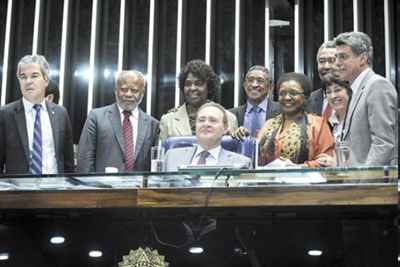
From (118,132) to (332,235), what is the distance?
172 cm

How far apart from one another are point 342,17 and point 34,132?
343 cm

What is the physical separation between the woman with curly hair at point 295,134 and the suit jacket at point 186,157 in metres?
0.18

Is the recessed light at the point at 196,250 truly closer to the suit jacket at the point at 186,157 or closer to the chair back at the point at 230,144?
the suit jacket at the point at 186,157

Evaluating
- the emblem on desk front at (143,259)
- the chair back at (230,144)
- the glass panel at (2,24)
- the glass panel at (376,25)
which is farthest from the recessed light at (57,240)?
the glass panel at (2,24)

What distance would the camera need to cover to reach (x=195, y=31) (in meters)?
6.17

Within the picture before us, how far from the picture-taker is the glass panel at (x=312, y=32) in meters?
5.83

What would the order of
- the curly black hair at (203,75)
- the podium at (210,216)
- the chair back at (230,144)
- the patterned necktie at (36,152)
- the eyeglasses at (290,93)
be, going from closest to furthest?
1. the podium at (210,216)
2. the chair back at (230,144)
3. the patterned necktie at (36,152)
4. the eyeglasses at (290,93)
5. the curly black hair at (203,75)

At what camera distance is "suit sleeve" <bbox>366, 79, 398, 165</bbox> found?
2334 mm

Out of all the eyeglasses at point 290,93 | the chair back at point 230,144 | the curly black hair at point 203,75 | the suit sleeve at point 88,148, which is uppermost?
the curly black hair at point 203,75

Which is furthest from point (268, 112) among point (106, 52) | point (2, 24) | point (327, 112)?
point (2, 24)

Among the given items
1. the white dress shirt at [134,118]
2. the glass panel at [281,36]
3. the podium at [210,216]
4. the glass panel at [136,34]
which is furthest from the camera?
the glass panel at [136,34]

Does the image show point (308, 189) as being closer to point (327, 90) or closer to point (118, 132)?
point (327, 90)

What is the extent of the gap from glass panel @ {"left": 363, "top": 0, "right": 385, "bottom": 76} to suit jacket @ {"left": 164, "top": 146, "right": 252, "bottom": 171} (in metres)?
3.17

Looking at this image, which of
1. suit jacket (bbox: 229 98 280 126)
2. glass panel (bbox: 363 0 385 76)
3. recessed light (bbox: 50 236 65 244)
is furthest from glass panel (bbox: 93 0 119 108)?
recessed light (bbox: 50 236 65 244)
